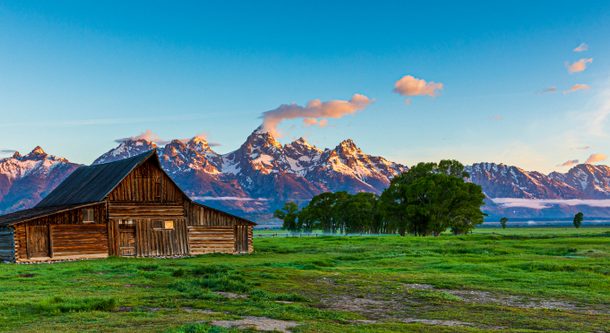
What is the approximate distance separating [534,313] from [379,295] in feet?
22.2

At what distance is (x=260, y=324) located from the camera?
16.3 metres

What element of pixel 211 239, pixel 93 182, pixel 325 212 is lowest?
pixel 325 212

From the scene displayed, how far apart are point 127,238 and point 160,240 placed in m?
3.16

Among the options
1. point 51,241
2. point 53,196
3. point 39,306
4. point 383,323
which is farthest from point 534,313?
point 53,196

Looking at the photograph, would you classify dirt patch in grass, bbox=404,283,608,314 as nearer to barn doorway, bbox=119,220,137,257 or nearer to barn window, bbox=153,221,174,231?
barn doorway, bbox=119,220,137,257

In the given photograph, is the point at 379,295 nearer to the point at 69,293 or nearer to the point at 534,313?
the point at 534,313

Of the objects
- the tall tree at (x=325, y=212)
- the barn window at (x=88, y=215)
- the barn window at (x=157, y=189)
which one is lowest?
the tall tree at (x=325, y=212)

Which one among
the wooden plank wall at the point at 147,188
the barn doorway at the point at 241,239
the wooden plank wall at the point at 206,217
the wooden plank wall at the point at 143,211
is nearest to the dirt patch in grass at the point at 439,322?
the wooden plank wall at the point at 143,211

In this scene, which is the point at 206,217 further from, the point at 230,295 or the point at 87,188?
the point at 230,295

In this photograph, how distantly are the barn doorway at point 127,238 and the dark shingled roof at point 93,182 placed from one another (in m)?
3.46

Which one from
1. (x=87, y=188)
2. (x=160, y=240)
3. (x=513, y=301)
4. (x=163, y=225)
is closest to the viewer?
(x=513, y=301)

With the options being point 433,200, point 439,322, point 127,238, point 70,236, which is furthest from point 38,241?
point 433,200

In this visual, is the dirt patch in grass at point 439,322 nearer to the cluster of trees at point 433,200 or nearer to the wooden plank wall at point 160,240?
the wooden plank wall at point 160,240

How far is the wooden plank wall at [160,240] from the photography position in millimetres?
52750
